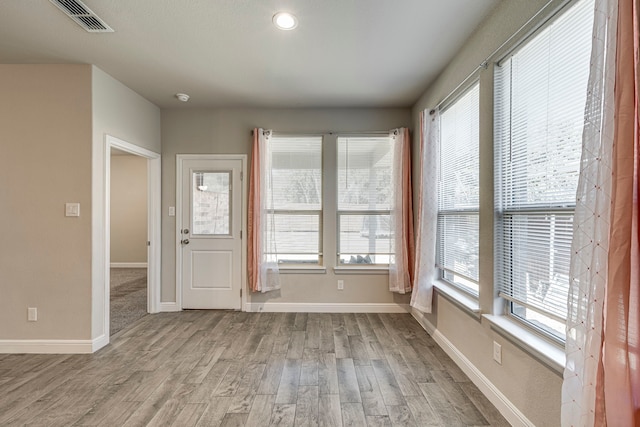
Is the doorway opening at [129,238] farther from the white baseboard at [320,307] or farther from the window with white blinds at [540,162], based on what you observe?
the window with white blinds at [540,162]

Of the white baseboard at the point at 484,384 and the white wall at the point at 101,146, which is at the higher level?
the white wall at the point at 101,146

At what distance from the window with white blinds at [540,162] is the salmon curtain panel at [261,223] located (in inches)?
102

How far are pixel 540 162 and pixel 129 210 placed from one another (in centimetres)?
793

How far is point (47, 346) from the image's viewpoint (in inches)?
111

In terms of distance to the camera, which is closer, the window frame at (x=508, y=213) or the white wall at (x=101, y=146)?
the window frame at (x=508, y=213)

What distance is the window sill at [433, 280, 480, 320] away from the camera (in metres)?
2.31

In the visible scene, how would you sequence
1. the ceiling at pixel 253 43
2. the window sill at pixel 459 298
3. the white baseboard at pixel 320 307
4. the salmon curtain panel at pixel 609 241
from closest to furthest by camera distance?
the salmon curtain panel at pixel 609 241 < the ceiling at pixel 253 43 < the window sill at pixel 459 298 < the white baseboard at pixel 320 307

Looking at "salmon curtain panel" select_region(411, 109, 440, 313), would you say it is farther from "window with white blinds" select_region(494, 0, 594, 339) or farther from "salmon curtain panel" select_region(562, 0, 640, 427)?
"salmon curtain panel" select_region(562, 0, 640, 427)

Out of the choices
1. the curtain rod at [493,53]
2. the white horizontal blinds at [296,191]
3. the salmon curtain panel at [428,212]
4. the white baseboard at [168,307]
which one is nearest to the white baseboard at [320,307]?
the white horizontal blinds at [296,191]

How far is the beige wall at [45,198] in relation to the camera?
280cm

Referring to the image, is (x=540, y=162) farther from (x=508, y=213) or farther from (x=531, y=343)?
(x=531, y=343)

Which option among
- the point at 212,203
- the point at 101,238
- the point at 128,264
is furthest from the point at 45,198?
the point at 128,264

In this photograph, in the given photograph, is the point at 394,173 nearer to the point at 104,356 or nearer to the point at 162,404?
the point at 162,404

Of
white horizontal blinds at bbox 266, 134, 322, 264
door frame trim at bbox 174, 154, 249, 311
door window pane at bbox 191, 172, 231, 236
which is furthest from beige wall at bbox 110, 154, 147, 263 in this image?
white horizontal blinds at bbox 266, 134, 322, 264
